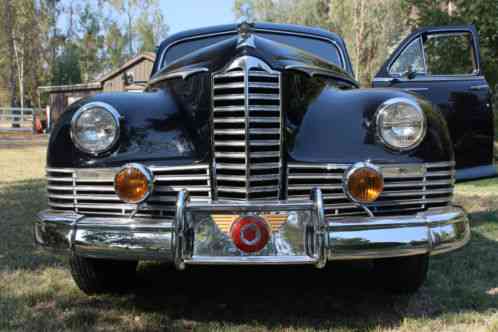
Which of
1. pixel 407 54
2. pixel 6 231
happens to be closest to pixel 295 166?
pixel 407 54

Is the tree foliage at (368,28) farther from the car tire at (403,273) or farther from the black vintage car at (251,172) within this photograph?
the black vintage car at (251,172)

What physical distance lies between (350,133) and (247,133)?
518mm

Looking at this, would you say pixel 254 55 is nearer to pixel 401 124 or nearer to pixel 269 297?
pixel 401 124

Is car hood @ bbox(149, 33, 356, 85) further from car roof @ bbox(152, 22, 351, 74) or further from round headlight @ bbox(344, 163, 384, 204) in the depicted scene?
car roof @ bbox(152, 22, 351, 74)

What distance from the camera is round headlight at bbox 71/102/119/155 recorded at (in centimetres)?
239

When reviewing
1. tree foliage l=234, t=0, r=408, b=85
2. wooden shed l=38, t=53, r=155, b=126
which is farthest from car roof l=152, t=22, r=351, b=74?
tree foliage l=234, t=0, r=408, b=85

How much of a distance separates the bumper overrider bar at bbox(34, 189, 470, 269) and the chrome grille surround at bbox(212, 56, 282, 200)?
0.15m

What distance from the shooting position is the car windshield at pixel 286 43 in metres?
4.03

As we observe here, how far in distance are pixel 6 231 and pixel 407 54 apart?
380 cm

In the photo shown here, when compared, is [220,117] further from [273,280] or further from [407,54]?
[407,54]

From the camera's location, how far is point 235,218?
2.13m

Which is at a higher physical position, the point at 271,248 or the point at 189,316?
the point at 271,248

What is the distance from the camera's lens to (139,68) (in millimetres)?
24812

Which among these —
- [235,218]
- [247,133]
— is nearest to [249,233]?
[235,218]
